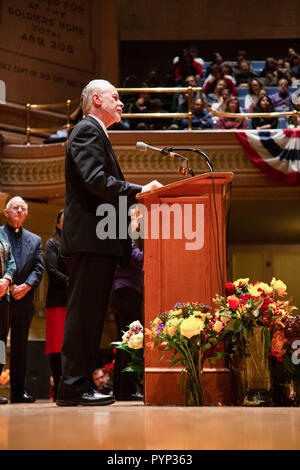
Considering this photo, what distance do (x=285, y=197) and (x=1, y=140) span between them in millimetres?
3813

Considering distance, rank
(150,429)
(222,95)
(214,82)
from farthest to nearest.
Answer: (214,82) < (222,95) < (150,429)

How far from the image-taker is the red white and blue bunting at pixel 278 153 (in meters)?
7.99

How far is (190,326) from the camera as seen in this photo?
3.18m

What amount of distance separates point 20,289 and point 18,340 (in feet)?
1.22

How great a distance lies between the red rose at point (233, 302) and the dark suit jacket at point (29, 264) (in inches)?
82.1

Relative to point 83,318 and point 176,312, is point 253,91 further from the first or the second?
point 83,318

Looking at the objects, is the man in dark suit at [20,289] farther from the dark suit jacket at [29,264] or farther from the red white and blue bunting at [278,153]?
the red white and blue bunting at [278,153]

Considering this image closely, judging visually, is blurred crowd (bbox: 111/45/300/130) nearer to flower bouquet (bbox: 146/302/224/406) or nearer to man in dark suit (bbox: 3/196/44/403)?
man in dark suit (bbox: 3/196/44/403)

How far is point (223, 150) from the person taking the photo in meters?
8.27

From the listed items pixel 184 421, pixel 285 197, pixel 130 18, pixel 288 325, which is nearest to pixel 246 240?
pixel 285 197

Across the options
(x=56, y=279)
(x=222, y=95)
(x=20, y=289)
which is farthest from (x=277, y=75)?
(x=20, y=289)

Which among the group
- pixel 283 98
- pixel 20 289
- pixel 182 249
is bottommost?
pixel 20 289

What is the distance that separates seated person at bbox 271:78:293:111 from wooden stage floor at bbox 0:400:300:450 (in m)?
7.52

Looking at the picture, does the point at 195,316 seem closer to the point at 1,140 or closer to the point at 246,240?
the point at 1,140
